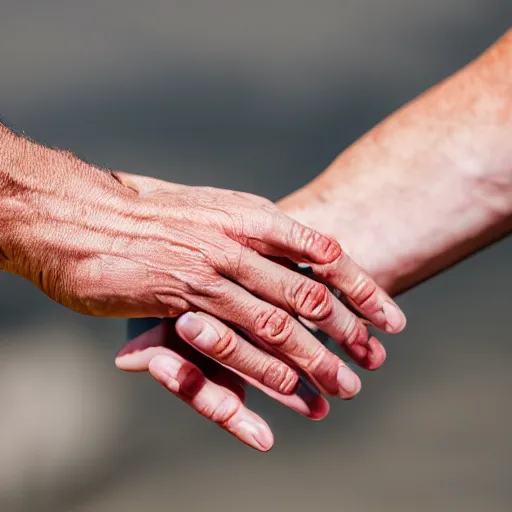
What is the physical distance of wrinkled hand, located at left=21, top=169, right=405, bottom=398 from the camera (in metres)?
0.79

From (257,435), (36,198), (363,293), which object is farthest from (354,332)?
(36,198)

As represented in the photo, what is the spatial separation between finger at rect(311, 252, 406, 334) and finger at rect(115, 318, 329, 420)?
10 cm

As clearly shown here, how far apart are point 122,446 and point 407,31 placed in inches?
63.2

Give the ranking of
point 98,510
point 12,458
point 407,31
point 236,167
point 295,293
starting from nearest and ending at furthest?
point 295,293 < point 98,510 < point 12,458 < point 236,167 < point 407,31

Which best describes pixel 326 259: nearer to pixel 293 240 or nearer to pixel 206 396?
pixel 293 240

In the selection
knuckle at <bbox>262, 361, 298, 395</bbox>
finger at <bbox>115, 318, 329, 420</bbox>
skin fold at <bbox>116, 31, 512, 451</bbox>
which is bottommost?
finger at <bbox>115, 318, 329, 420</bbox>

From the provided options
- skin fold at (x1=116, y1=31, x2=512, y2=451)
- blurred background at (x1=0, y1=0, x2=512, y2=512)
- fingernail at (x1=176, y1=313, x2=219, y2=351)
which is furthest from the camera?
blurred background at (x1=0, y1=0, x2=512, y2=512)

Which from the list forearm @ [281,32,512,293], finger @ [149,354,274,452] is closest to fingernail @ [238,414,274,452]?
finger @ [149,354,274,452]

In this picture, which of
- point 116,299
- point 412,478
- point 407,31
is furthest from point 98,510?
point 407,31

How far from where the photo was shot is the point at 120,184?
85 cm

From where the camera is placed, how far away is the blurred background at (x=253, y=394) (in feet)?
5.38

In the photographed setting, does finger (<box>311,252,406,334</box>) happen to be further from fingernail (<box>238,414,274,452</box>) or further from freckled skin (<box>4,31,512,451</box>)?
fingernail (<box>238,414,274,452</box>)

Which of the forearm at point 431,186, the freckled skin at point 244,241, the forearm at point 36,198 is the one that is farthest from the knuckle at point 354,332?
the forearm at point 36,198

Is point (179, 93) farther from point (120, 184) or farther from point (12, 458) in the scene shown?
point (120, 184)
